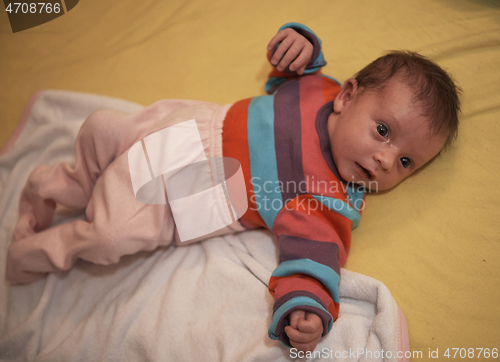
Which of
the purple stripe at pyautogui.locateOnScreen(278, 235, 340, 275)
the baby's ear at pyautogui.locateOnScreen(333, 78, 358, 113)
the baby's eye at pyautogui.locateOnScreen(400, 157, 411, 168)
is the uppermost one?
the baby's ear at pyautogui.locateOnScreen(333, 78, 358, 113)

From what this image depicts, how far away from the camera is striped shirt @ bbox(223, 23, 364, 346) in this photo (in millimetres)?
778

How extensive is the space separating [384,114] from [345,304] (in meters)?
0.47

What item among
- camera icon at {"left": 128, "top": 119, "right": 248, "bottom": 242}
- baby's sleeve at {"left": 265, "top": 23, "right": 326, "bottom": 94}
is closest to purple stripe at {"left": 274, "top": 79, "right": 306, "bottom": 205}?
camera icon at {"left": 128, "top": 119, "right": 248, "bottom": 242}

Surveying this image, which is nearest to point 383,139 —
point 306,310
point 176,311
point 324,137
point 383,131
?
point 383,131

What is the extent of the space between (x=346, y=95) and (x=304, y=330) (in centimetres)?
61

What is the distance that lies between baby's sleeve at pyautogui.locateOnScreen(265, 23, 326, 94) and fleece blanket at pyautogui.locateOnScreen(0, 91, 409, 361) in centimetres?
49

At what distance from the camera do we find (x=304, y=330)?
2.25 feet

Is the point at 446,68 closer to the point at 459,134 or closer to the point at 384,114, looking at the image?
the point at 459,134

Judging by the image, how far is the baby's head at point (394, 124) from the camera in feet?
2.65

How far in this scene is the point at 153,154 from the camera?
0.83m

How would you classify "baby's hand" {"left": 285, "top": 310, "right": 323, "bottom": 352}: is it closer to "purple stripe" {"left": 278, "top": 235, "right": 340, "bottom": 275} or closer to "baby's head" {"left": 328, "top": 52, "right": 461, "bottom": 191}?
"purple stripe" {"left": 278, "top": 235, "right": 340, "bottom": 275}

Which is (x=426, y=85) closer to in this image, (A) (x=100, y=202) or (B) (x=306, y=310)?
(B) (x=306, y=310)

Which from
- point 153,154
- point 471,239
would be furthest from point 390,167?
point 153,154

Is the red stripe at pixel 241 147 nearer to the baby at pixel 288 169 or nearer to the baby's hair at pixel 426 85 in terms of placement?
the baby at pixel 288 169
